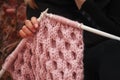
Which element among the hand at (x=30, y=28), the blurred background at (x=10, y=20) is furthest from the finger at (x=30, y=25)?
the blurred background at (x=10, y=20)

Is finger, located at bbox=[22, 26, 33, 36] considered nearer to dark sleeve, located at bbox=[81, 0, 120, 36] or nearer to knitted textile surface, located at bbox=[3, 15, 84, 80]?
knitted textile surface, located at bbox=[3, 15, 84, 80]

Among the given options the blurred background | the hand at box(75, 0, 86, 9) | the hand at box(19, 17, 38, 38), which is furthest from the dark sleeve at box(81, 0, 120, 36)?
the blurred background

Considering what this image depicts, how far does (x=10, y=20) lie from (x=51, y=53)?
0.87m

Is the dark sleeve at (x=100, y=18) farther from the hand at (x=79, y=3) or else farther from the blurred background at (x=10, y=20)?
the blurred background at (x=10, y=20)

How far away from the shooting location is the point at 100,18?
1.35m

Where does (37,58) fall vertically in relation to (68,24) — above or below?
below

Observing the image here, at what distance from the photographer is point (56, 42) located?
4.50 ft

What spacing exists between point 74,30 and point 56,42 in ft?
0.31

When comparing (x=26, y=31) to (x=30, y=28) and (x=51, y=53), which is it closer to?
(x=30, y=28)

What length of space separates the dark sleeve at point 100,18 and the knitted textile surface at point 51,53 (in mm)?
90

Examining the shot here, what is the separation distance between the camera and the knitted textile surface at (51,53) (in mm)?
1308

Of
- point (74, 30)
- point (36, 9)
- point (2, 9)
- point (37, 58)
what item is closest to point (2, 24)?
point (2, 9)

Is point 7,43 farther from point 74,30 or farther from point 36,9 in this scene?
point 74,30

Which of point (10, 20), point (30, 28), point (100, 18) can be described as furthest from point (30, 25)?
point (10, 20)
